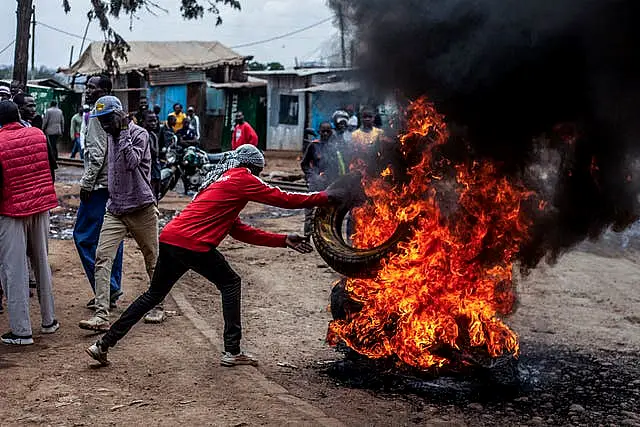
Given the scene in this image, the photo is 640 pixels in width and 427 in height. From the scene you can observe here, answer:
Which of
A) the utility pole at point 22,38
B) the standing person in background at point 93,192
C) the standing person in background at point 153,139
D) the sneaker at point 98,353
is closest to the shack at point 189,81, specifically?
the utility pole at point 22,38

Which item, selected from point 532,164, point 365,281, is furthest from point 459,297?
point 532,164

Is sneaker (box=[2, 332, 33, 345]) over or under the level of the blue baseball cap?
under

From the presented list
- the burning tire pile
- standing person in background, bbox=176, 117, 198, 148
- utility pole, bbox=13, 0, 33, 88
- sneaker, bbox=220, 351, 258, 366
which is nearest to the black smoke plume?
the burning tire pile

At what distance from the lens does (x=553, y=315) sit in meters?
9.08

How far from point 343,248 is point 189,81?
94.4 feet

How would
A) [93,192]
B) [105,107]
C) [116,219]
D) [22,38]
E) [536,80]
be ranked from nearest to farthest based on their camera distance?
[536,80] → [105,107] → [116,219] → [93,192] → [22,38]

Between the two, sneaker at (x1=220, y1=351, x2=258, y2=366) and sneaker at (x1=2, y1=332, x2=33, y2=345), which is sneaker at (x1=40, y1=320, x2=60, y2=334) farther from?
sneaker at (x1=220, y1=351, x2=258, y2=366)

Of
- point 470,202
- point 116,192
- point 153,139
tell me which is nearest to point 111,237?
point 116,192

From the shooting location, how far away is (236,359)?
6414 millimetres

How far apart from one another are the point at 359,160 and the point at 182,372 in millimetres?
2394

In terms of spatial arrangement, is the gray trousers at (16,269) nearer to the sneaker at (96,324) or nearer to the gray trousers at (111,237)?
the sneaker at (96,324)

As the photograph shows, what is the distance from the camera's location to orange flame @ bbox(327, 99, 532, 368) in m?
6.35

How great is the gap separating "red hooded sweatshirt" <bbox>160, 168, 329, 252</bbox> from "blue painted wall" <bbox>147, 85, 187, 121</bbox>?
92.1 feet

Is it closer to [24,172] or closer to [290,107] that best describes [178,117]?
[290,107]
